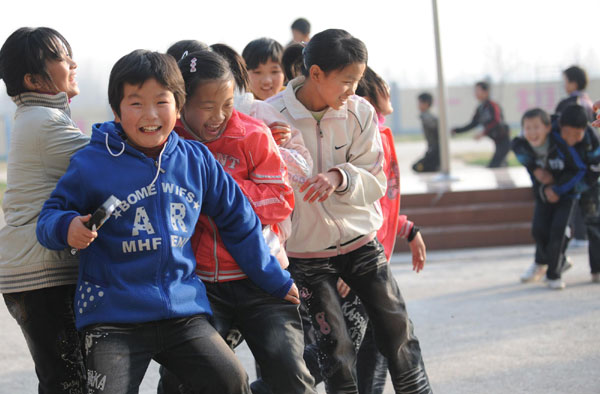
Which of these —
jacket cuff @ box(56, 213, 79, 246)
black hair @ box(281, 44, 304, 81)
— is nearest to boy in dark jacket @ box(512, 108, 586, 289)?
black hair @ box(281, 44, 304, 81)

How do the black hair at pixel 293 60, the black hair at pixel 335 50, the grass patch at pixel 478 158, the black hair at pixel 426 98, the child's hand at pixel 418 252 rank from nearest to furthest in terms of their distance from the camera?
the black hair at pixel 335 50
the child's hand at pixel 418 252
the black hair at pixel 293 60
the black hair at pixel 426 98
the grass patch at pixel 478 158

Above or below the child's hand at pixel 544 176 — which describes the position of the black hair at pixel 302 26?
above

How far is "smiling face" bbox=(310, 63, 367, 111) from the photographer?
9.73 feet

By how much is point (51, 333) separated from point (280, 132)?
1.07m

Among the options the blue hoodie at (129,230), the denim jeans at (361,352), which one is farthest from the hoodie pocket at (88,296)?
the denim jeans at (361,352)

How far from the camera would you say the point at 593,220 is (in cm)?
646

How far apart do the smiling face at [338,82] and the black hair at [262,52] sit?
4.01 feet

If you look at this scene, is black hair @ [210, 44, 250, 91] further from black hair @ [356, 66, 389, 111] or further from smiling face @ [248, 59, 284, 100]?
smiling face @ [248, 59, 284, 100]

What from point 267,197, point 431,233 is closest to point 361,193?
Answer: point 267,197

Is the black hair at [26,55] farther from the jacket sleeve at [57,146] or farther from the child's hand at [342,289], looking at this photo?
the child's hand at [342,289]

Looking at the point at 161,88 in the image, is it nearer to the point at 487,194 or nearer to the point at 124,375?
the point at 124,375

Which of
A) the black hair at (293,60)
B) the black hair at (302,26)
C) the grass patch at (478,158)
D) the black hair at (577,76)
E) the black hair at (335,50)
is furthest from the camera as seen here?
the grass patch at (478,158)

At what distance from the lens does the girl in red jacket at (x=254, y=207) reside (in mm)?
2551

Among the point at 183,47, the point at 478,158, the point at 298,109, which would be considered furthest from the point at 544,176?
the point at 478,158
